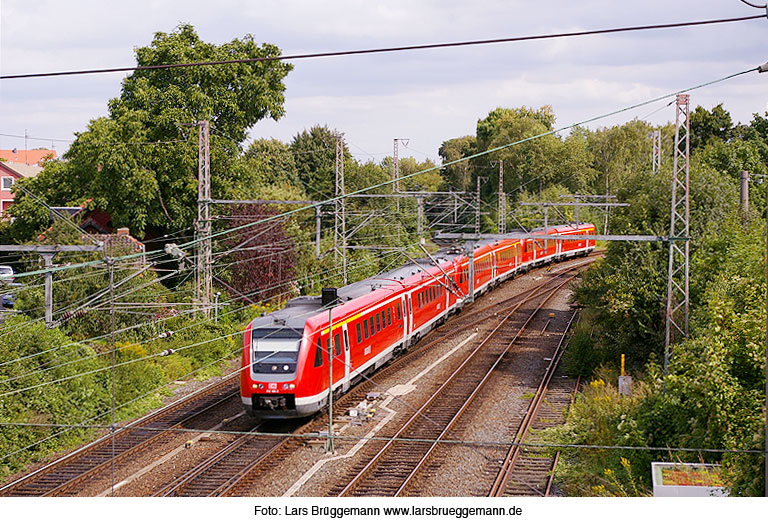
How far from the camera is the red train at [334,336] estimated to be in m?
15.7

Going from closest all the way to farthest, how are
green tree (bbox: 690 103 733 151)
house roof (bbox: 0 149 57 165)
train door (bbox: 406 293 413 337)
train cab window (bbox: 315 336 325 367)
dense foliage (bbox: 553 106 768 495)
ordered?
dense foliage (bbox: 553 106 768 495), train cab window (bbox: 315 336 325 367), train door (bbox: 406 293 413 337), green tree (bbox: 690 103 733 151), house roof (bbox: 0 149 57 165)

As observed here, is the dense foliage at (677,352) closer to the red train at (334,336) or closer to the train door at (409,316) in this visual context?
the red train at (334,336)

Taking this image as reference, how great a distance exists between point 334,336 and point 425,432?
2.85 metres

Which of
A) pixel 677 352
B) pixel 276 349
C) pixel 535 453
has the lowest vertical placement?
pixel 535 453

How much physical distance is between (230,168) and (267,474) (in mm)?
21048

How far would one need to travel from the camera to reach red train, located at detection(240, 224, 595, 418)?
1571 cm

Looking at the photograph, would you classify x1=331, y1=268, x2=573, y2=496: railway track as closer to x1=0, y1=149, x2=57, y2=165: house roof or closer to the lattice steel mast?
the lattice steel mast

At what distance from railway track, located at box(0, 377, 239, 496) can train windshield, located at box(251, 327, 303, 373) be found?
7.19ft

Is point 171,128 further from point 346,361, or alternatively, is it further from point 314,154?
point 314,154

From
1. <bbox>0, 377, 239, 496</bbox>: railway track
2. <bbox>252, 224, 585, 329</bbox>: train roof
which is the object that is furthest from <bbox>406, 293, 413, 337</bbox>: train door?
<bbox>0, 377, 239, 496</bbox>: railway track

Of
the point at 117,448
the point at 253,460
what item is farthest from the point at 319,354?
the point at 117,448

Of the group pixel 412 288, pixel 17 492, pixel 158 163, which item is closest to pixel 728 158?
pixel 412 288

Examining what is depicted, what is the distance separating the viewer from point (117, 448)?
51.6 feet

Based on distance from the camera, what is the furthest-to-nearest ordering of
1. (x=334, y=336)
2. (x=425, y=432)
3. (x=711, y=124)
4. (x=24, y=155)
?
(x=24, y=155) < (x=711, y=124) < (x=334, y=336) < (x=425, y=432)
